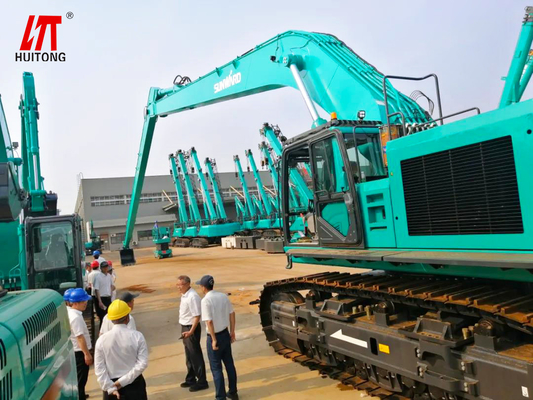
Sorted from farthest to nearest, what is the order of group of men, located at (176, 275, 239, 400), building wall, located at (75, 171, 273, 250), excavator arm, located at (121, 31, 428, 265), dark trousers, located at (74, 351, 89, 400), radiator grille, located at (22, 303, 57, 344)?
building wall, located at (75, 171, 273, 250) < excavator arm, located at (121, 31, 428, 265) < group of men, located at (176, 275, 239, 400) < dark trousers, located at (74, 351, 89, 400) < radiator grille, located at (22, 303, 57, 344)

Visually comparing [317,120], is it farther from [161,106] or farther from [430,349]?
[161,106]

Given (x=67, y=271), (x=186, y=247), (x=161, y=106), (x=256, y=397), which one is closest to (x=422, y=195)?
(x=256, y=397)

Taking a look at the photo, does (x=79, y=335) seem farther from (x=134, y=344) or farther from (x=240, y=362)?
(x=240, y=362)

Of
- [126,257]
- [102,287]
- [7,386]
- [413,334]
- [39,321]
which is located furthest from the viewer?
[126,257]

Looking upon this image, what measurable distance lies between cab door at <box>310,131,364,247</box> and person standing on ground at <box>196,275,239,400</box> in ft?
5.15

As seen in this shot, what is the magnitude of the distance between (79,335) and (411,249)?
3.72 meters

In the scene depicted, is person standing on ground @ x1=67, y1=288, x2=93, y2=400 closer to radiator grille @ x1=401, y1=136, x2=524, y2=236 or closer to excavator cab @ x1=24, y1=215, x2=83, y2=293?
excavator cab @ x1=24, y1=215, x2=83, y2=293

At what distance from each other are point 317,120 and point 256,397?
4.31 m

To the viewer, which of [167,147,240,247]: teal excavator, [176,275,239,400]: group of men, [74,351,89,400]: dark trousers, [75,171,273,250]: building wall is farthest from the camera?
[75,171,273,250]: building wall

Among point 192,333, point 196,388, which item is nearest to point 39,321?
point 192,333

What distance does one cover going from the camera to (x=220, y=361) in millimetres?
4828

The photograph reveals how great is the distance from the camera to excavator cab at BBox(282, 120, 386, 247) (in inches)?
196

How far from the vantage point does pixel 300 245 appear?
600 centimetres

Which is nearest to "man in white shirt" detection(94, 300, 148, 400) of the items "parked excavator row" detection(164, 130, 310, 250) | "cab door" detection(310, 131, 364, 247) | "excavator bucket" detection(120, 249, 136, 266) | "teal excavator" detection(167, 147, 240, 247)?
"cab door" detection(310, 131, 364, 247)
